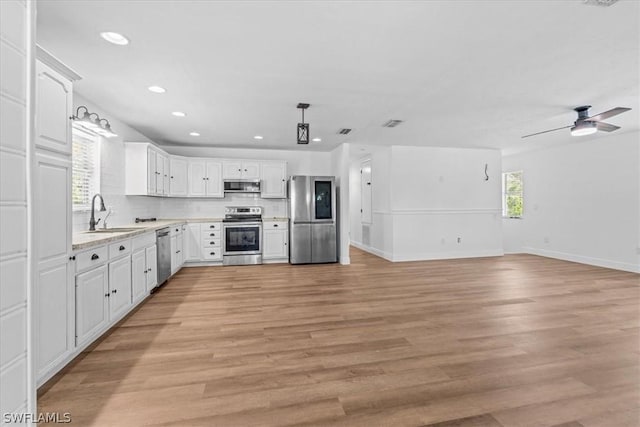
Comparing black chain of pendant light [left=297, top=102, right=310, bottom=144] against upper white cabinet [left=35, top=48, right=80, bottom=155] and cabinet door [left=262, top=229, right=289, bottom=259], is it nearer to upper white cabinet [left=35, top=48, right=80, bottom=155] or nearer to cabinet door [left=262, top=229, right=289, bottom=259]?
upper white cabinet [left=35, top=48, right=80, bottom=155]

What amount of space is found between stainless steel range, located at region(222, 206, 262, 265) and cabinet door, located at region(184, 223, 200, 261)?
0.50 meters

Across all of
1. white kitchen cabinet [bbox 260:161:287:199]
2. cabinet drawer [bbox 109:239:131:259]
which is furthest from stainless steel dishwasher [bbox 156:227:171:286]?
white kitchen cabinet [bbox 260:161:287:199]

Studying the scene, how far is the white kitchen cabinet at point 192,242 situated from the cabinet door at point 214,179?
30.3 inches

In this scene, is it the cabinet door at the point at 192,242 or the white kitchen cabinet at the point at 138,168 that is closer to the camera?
the white kitchen cabinet at the point at 138,168

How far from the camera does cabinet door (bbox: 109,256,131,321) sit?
2.70 meters

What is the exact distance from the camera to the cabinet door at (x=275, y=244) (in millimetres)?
6020

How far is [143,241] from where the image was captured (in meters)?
3.49

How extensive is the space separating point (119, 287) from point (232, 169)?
3.66m

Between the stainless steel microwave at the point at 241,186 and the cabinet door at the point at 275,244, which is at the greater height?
the stainless steel microwave at the point at 241,186

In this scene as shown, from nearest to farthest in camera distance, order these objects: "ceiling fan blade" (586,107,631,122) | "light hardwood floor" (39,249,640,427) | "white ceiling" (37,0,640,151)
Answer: "light hardwood floor" (39,249,640,427), "white ceiling" (37,0,640,151), "ceiling fan blade" (586,107,631,122)

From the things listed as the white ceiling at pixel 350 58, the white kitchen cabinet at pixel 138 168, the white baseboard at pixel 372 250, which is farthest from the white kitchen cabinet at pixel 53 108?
the white baseboard at pixel 372 250

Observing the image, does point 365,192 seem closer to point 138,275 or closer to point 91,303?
point 138,275

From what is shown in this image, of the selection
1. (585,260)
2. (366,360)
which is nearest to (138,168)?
(366,360)

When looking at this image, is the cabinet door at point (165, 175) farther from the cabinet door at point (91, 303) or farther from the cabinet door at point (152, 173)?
the cabinet door at point (91, 303)
